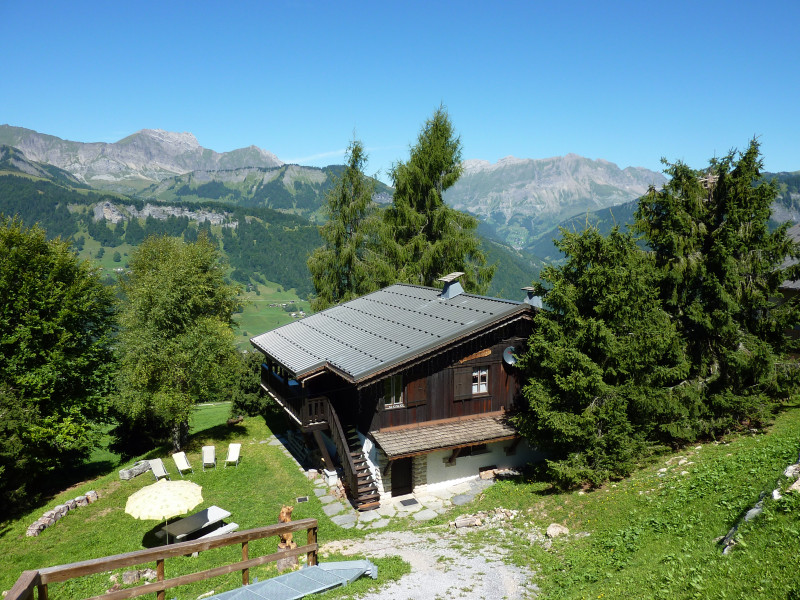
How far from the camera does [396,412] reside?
1981cm

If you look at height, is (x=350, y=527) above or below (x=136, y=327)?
below

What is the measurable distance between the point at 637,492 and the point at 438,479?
24.7 feet

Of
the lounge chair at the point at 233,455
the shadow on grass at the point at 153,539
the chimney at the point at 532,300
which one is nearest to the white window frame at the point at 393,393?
the chimney at the point at 532,300

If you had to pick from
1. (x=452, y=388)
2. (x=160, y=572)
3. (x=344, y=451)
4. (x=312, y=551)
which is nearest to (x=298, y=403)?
(x=344, y=451)

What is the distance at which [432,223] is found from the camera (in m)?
35.1

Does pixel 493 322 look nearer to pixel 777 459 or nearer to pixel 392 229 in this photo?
pixel 777 459

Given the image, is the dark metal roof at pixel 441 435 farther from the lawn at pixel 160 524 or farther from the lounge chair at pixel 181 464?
the lounge chair at pixel 181 464

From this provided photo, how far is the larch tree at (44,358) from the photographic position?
22.0 m

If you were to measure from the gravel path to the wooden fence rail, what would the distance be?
6.52 ft

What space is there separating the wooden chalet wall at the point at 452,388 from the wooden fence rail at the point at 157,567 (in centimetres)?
919

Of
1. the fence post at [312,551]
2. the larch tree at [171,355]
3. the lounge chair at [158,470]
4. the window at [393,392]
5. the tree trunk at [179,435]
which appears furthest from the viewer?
the tree trunk at [179,435]

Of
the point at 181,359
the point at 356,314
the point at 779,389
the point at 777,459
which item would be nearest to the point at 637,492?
the point at 777,459

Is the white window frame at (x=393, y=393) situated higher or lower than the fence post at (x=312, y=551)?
higher

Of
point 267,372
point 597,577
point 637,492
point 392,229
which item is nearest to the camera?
point 597,577
